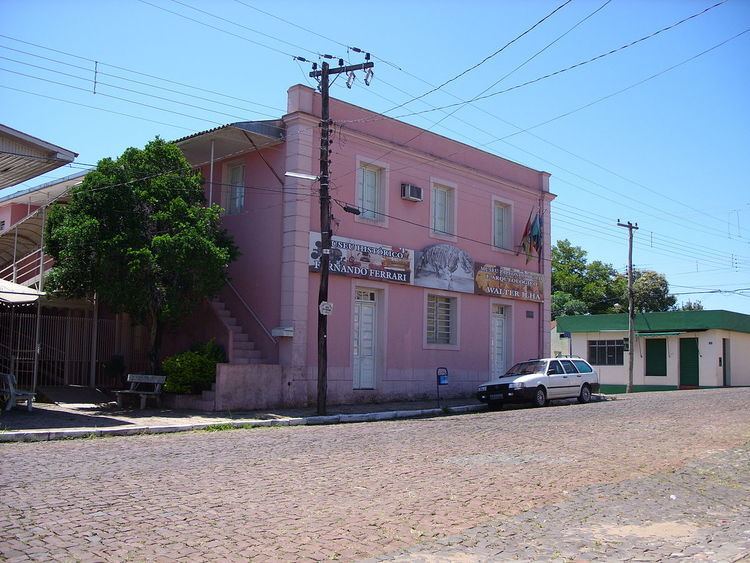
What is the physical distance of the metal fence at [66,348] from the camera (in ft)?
65.7

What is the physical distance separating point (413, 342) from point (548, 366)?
4.05 m

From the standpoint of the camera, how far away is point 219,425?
15125 millimetres

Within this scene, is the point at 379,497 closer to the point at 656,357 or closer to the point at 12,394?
the point at 12,394

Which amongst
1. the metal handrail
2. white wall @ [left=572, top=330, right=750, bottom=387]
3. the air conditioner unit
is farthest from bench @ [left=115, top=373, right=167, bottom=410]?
white wall @ [left=572, top=330, right=750, bottom=387]

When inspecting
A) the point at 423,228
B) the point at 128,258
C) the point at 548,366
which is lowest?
the point at 548,366

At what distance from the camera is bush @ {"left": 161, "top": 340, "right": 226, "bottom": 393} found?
17812 mm

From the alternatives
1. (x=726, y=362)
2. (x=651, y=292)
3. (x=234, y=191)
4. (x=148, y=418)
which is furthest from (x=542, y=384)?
(x=651, y=292)

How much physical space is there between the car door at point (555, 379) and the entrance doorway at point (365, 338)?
504 centimetres

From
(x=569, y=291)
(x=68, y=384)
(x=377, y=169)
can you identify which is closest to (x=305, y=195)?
(x=377, y=169)

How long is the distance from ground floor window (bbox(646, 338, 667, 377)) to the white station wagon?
65.5ft

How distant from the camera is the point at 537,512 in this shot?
25.8ft

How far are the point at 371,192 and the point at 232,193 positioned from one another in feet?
13.7

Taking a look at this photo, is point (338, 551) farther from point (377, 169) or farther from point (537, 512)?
point (377, 169)

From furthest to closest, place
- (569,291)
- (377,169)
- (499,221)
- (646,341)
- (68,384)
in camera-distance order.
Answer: (569,291), (646,341), (499,221), (377,169), (68,384)
